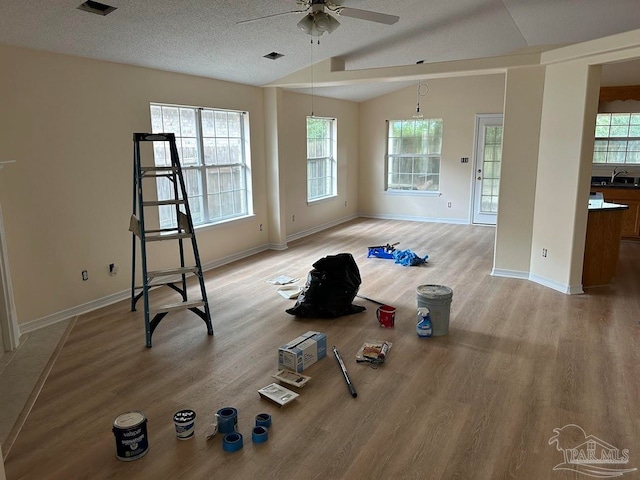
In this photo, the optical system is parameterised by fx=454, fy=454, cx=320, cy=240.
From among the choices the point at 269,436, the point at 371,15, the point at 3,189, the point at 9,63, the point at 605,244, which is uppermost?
the point at 371,15

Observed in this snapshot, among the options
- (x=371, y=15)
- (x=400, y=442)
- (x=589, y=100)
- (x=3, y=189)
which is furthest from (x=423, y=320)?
(x=3, y=189)

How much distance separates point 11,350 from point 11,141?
166 centimetres

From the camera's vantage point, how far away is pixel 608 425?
2.57 meters

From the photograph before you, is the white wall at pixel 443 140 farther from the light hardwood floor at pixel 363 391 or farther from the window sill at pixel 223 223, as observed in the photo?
the light hardwood floor at pixel 363 391

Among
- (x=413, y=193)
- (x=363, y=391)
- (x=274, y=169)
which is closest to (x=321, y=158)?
(x=274, y=169)

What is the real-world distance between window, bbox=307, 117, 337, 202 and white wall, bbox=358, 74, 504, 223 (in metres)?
1.14

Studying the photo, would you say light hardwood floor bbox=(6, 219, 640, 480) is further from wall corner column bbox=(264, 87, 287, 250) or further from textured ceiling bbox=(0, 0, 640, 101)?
textured ceiling bbox=(0, 0, 640, 101)

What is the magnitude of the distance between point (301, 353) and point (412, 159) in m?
6.95

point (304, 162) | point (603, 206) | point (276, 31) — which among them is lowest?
point (603, 206)

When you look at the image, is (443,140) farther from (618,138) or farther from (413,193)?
(618,138)

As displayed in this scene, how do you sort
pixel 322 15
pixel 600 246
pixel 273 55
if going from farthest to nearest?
1. pixel 273 55
2. pixel 600 246
3. pixel 322 15

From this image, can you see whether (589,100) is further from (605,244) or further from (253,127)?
(253,127)

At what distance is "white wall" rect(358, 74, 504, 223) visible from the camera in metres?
8.45

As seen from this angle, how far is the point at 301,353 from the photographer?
3162mm
